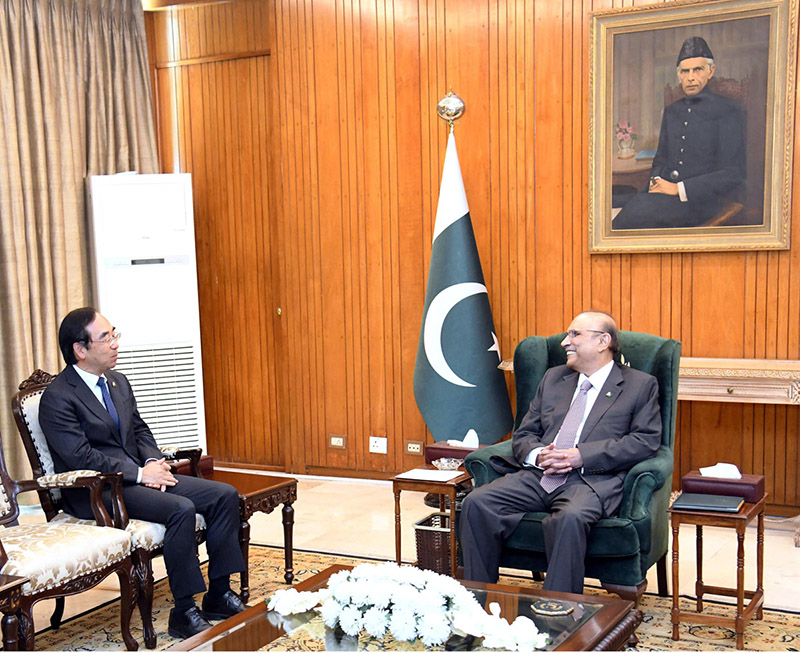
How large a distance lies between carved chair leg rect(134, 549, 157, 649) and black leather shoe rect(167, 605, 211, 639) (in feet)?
0.28

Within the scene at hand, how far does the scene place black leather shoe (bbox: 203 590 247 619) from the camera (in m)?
3.53

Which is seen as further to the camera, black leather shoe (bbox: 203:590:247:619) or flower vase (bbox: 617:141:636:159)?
flower vase (bbox: 617:141:636:159)

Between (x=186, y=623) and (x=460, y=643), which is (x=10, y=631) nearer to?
(x=186, y=623)

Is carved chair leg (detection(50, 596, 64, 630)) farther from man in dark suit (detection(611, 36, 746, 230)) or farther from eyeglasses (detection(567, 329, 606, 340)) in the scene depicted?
man in dark suit (detection(611, 36, 746, 230))

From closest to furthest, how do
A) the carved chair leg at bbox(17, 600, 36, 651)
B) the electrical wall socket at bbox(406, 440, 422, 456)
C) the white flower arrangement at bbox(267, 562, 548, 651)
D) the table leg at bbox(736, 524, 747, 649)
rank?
the white flower arrangement at bbox(267, 562, 548, 651) → the carved chair leg at bbox(17, 600, 36, 651) → the table leg at bbox(736, 524, 747, 649) → the electrical wall socket at bbox(406, 440, 422, 456)

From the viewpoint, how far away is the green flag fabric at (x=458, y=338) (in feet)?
16.5

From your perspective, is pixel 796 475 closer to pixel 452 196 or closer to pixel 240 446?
pixel 452 196

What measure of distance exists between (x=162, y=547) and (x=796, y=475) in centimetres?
329

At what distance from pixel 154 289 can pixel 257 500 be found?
2393 millimetres

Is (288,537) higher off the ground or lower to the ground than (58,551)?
lower

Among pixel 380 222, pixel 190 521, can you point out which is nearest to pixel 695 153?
pixel 380 222

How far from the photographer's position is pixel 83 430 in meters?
3.52

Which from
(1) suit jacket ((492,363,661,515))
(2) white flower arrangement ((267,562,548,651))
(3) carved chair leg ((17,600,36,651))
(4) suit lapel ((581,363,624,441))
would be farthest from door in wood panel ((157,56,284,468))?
(2) white flower arrangement ((267,562,548,651))

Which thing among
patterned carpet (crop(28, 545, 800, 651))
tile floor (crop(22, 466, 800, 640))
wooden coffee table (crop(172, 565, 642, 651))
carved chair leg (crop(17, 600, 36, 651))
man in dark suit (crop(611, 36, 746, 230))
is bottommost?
tile floor (crop(22, 466, 800, 640))
